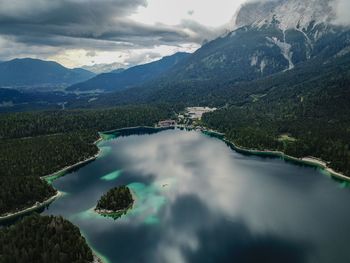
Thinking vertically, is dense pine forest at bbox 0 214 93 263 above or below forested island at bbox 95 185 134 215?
above

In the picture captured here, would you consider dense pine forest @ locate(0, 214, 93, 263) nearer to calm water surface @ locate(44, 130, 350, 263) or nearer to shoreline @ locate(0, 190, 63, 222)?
calm water surface @ locate(44, 130, 350, 263)

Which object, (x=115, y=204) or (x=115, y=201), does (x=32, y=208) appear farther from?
(x=115, y=204)

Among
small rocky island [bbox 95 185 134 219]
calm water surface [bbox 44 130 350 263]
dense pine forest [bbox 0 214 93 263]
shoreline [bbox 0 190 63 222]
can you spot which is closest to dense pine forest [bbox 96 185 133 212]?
small rocky island [bbox 95 185 134 219]

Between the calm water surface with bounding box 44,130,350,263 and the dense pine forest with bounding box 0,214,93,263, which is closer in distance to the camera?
the dense pine forest with bounding box 0,214,93,263

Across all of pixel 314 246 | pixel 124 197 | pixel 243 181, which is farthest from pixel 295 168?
pixel 124 197

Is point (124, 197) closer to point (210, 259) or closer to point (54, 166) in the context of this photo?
point (210, 259)

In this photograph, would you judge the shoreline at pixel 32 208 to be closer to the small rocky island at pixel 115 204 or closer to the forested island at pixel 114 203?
the forested island at pixel 114 203
